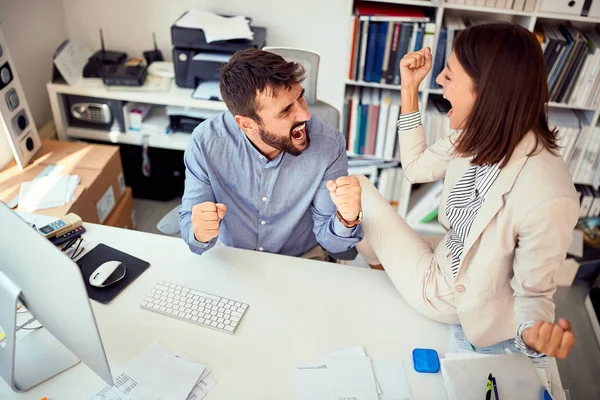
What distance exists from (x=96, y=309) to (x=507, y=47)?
119 cm

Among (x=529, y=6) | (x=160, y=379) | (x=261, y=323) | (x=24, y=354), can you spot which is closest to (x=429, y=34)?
(x=529, y=6)

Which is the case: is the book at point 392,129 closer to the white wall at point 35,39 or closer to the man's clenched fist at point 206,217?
the man's clenched fist at point 206,217

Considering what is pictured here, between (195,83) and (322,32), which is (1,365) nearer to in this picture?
(195,83)

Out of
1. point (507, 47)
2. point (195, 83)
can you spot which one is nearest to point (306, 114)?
point (507, 47)

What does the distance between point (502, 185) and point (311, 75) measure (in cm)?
72

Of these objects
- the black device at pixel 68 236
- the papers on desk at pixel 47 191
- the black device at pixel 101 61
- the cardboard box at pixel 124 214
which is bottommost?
the cardboard box at pixel 124 214

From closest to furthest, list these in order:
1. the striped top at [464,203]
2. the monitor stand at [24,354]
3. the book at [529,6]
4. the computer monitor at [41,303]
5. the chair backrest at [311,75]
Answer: the computer monitor at [41,303]
the monitor stand at [24,354]
the striped top at [464,203]
the chair backrest at [311,75]
the book at [529,6]

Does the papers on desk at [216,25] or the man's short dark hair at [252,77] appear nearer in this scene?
the man's short dark hair at [252,77]

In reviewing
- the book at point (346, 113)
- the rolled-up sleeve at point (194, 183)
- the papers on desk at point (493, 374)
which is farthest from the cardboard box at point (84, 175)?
Result: the papers on desk at point (493, 374)

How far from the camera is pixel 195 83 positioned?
2.63 metres

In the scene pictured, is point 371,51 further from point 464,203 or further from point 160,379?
point 160,379

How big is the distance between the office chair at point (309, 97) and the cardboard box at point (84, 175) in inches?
22.4

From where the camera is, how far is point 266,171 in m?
1.58

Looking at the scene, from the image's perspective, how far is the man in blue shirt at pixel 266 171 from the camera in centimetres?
145
